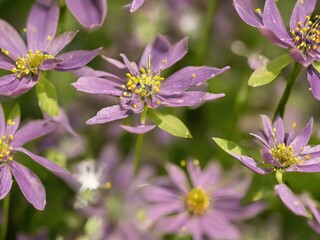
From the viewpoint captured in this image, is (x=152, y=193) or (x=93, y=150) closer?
(x=152, y=193)

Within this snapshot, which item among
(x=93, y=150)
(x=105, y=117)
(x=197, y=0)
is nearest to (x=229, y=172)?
(x=93, y=150)

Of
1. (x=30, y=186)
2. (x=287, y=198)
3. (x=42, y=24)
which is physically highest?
(x=42, y=24)

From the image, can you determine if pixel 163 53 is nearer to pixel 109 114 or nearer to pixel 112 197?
pixel 109 114

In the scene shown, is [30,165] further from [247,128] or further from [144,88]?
[247,128]

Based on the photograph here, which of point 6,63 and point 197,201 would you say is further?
point 197,201

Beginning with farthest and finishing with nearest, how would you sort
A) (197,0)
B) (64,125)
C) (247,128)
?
(197,0) < (247,128) < (64,125)

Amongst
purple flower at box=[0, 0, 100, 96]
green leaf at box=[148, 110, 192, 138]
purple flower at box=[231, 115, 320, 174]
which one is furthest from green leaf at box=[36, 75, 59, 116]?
purple flower at box=[231, 115, 320, 174]

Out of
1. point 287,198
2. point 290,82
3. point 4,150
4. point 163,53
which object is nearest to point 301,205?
point 287,198

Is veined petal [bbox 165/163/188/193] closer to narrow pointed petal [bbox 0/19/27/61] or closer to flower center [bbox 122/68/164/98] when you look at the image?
flower center [bbox 122/68/164/98]
